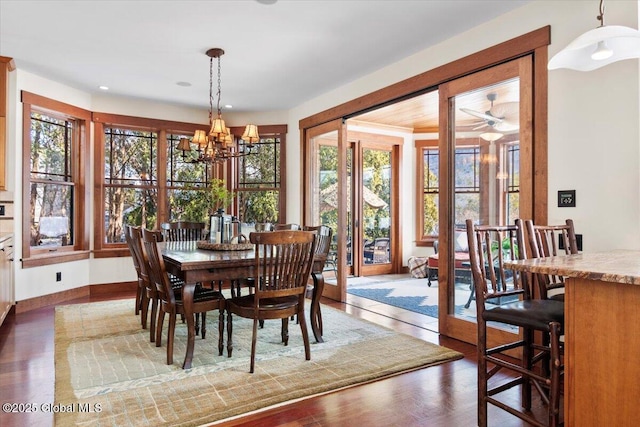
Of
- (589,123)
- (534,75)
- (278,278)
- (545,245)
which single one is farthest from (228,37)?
(545,245)

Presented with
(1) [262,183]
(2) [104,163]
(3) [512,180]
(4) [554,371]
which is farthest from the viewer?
(1) [262,183]

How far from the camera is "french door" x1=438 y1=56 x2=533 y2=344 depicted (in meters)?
3.17

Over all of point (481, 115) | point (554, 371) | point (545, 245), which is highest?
point (481, 115)

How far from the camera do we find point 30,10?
325cm

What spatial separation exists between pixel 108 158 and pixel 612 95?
6.03 meters

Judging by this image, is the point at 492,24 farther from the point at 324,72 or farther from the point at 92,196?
the point at 92,196

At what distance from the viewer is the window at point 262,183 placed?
667cm

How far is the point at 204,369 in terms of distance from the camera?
2867mm

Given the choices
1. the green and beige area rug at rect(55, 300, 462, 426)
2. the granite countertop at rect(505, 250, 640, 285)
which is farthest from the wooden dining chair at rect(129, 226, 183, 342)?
the granite countertop at rect(505, 250, 640, 285)

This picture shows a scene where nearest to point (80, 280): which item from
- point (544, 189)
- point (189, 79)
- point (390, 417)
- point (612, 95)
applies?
point (189, 79)

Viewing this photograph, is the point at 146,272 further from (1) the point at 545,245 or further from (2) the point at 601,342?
(2) the point at 601,342

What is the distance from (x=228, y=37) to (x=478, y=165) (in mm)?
2594

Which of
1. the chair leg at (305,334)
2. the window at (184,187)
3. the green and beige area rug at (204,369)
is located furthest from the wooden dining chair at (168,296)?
the window at (184,187)

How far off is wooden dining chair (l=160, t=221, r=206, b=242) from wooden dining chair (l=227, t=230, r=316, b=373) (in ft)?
6.86
